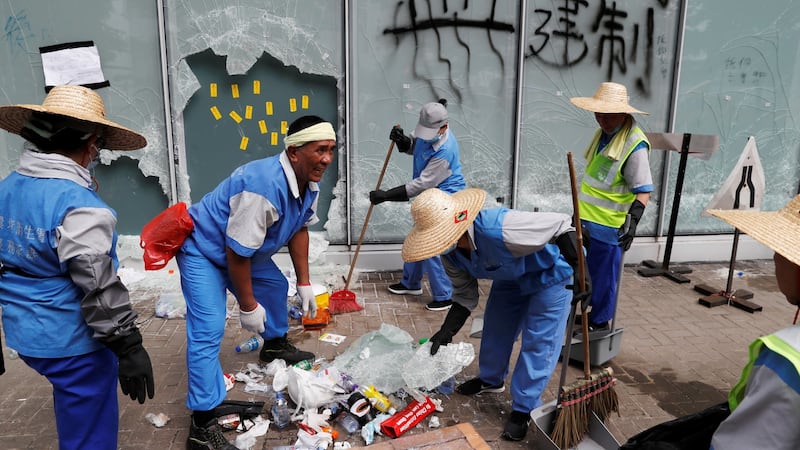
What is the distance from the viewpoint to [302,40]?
232 inches

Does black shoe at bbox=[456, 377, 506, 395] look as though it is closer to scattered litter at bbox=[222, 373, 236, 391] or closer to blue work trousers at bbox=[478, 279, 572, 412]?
blue work trousers at bbox=[478, 279, 572, 412]

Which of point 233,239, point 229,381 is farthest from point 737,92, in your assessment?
point 229,381

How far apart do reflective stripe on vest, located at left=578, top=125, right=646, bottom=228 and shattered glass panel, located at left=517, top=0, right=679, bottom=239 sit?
1.83 metres

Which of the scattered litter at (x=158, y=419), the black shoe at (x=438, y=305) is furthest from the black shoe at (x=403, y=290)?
the scattered litter at (x=158, y=419)

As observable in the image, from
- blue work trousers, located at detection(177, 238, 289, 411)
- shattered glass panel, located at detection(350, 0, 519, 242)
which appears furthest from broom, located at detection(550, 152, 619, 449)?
shattered glass panel, located at detection(350, 0, 519, 242)

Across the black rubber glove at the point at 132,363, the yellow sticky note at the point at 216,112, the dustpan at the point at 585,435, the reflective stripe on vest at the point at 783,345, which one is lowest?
the dustpan at the point at 585,435

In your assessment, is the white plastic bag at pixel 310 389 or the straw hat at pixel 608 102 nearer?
the white plastic bag at pixel 310 389

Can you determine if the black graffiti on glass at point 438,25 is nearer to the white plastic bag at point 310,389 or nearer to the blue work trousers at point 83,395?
the white plastic bag at point 310,389

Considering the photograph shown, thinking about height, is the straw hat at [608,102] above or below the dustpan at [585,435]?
above

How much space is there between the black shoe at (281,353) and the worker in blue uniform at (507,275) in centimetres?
128

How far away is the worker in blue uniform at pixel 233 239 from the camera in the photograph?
3191mm

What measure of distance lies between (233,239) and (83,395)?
3.49 feet

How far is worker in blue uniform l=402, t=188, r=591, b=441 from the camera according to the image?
9.72 feet

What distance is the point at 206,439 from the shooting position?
3.25 m
